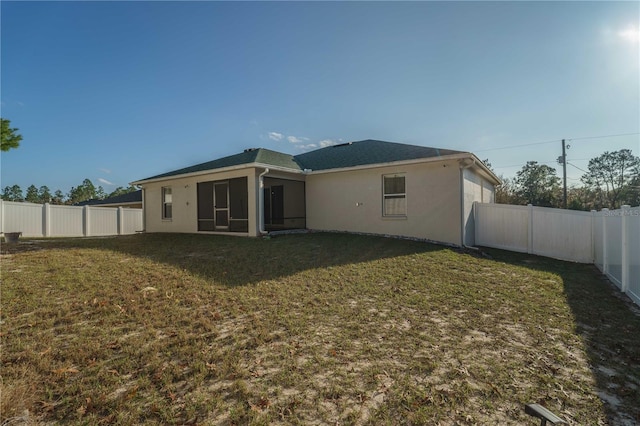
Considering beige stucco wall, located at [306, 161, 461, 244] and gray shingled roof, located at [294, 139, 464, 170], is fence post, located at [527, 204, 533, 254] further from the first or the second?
gray shingled roof, located at [294, 139, 464, 170]

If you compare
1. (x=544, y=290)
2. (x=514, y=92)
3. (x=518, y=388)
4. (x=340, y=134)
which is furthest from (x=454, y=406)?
(x=340, y=134)

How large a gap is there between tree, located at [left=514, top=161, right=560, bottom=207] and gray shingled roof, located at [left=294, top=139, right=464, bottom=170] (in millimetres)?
23340

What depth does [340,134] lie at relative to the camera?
1942cm

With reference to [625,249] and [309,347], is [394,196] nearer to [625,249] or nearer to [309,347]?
[625,249]

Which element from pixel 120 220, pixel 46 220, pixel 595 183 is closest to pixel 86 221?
pixel 46 220

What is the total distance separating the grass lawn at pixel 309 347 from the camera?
2270 mm

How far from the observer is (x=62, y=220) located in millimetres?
15594

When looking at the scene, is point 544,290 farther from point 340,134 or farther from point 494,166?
point 494,166

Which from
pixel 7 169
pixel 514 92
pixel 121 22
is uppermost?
pixel 121 22

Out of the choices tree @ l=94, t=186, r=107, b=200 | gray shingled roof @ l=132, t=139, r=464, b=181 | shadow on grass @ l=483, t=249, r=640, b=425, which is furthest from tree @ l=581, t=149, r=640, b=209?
tree @ l=94, t=186, r=107, b=200

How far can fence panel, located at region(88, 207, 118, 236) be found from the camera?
55.8ft

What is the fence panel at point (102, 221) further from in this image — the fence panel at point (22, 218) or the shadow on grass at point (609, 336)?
the shadow on grass at point (609, 336)

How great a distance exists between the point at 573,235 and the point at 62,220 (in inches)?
906

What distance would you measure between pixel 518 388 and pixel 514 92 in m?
13.1
